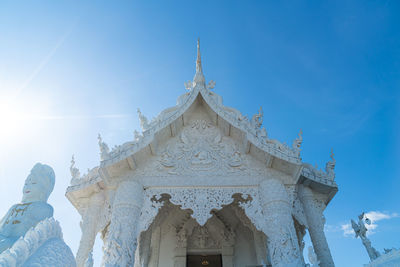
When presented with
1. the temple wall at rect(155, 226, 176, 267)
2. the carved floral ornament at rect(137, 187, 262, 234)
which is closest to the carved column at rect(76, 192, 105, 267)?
the carved floral ornament at rect(137, 187, 262, 234)

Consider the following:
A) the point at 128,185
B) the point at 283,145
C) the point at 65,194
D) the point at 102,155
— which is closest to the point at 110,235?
the point at 128,185

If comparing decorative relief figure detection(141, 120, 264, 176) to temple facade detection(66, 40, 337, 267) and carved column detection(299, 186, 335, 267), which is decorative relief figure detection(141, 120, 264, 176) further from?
carved column detection(299, 186, 335, 267)

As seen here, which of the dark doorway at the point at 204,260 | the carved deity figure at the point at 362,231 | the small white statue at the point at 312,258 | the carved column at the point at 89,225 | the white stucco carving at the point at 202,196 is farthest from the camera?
the dark doorway at the point at 204,260

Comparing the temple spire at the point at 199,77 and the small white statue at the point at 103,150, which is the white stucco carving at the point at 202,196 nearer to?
the small white statue at the point at 103,150

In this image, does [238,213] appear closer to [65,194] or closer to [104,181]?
[104,181]

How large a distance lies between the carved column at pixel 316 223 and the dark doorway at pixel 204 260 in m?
3.80

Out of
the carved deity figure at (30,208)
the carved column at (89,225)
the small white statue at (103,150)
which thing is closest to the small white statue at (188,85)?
the small white statue at (103,150)

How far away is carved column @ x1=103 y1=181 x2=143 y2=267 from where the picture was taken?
5.39 metres

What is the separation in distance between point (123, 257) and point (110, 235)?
0.55m

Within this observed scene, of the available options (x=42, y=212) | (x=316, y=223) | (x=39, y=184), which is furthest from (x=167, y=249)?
(x=42, y=212)

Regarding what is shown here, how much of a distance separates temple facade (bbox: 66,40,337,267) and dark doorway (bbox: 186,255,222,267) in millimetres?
1225

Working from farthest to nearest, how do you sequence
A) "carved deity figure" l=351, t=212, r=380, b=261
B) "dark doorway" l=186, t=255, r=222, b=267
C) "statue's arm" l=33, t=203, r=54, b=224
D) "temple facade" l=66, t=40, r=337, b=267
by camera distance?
"dark doorway" l=186, t=255, r=222, b=267 → "carved deity figure" l=351, t=212, r=380, b=261 → "temple facade" l=66, t=40, r=337, b=267 → "statue's arm" l=33, t=203, r=54, b=224

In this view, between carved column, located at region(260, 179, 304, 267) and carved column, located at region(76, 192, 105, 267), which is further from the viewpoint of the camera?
carved column, located at region(76, 192, 105, 267)

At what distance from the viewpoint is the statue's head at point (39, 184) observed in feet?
11.0
